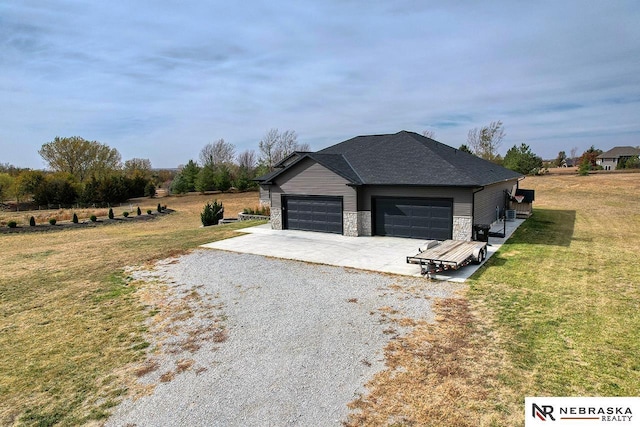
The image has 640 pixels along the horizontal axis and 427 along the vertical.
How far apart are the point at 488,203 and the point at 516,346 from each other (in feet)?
42.5

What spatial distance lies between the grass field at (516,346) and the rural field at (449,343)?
24 millimetres

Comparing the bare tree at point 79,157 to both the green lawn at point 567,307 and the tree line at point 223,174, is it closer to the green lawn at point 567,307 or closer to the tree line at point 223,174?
the tree line at point 223,174

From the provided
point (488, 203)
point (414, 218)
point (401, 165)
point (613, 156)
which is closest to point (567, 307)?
point (414, 218)

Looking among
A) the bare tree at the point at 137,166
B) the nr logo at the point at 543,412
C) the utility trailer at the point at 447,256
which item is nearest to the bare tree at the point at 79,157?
the bare tree at the point at 137,166

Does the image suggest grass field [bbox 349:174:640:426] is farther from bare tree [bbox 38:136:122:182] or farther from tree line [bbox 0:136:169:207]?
bare tree [bbox 38:136:122:182]

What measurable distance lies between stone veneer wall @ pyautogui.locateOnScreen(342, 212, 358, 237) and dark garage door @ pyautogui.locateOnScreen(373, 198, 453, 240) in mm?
1008

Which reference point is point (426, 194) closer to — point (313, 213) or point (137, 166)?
point (313, 213)

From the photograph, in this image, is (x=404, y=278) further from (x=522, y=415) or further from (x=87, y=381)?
(x=87, y=381)

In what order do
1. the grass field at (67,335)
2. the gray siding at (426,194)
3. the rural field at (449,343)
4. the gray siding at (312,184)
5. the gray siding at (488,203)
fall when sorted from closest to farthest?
1. the rural field at (449,343)
2. the grass field at (67,335)
3. the gray siding at (426,194)
4. the gray siding at (488,203)
5. the gray siding at (312,184)

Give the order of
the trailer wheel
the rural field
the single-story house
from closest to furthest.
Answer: the rural field
the trailer wheel
the single-story house

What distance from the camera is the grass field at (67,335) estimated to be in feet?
17.9

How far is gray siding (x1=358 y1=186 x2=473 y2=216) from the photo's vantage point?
50.4 ft

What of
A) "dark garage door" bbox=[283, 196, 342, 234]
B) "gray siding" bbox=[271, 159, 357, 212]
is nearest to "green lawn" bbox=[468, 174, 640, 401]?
"gray siding" bbox=[271, 159, 357, 212]

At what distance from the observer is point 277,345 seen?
23.0 ft
